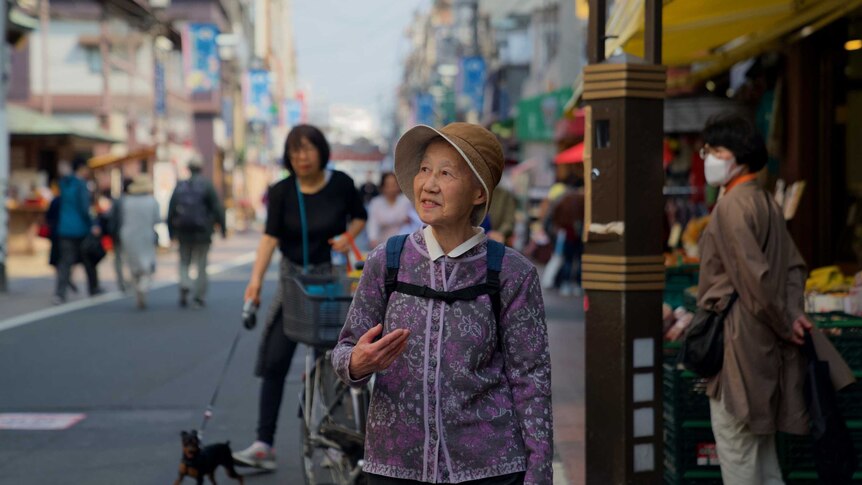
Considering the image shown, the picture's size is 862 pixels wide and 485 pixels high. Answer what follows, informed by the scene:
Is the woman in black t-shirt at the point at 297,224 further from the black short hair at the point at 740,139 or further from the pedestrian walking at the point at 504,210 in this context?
the pedestrian walking at the point at 504,210

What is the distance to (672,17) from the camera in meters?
8.26

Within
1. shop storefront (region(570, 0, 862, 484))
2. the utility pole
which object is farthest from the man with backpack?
shop storefront (region(570, 0, 862, 484))

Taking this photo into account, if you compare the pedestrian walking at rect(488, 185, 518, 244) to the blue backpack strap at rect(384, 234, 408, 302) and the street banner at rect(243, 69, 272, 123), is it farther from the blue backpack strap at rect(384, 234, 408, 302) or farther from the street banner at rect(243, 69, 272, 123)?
the street banner at rect(243, 69, 272, 123)

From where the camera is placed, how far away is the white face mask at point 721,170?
5.45 metres

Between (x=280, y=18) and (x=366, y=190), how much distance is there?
128058mm

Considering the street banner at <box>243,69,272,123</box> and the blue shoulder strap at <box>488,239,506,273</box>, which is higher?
the street banner at <box>243,69,272,123</box>

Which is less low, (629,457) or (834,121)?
(834,121)

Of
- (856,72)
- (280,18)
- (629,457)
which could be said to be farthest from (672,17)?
(280,18)

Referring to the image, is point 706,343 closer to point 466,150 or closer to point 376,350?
point 466,150

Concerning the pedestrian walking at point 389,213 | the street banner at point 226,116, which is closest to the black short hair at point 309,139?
the pedestrian walking at point 389,213

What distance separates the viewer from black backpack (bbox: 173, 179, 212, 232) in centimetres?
1705

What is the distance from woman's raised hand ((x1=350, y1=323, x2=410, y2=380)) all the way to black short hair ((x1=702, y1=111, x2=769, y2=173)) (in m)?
2.60

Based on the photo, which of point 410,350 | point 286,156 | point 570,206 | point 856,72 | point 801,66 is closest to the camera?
point 410,350

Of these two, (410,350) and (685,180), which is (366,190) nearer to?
(685,180)
